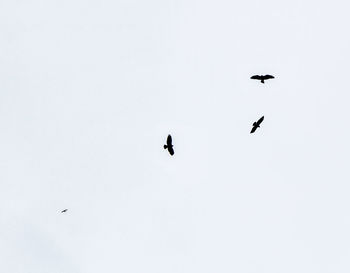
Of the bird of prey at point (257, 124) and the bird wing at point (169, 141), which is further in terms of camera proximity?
the bird of prey at point (257, 124)

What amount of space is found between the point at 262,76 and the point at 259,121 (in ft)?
19.2

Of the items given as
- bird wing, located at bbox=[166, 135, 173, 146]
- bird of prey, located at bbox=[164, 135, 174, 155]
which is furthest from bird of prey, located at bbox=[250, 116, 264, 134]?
bird of prey, located at bbox=[164, 135, 174, 155]

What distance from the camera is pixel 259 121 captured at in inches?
2721

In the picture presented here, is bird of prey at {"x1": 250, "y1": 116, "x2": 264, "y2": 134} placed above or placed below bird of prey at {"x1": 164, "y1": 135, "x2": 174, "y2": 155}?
→ above

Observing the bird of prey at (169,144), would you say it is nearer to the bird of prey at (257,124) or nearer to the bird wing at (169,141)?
the bird wing at (169,141)

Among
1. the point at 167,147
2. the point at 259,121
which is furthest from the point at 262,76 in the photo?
the point at 167,147

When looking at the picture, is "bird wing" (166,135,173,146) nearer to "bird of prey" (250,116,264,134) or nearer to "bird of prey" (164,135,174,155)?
"bird of prey" (164,135,174,155)

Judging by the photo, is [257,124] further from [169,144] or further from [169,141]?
[169,144]

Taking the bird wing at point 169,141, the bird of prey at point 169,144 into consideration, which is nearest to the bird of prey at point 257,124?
the bird wing at point 169,141

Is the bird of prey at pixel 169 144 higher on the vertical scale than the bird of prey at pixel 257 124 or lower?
lower

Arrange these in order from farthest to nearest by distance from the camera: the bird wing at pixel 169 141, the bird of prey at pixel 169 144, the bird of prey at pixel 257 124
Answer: the bird of prey at pixel 257 124 → the bird wing at pixel 169 141 → the bird of prey at pixel 169 144

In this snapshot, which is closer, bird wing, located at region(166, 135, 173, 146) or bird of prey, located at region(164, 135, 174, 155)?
bird of prey, located at region(164, 135, 174, 155)

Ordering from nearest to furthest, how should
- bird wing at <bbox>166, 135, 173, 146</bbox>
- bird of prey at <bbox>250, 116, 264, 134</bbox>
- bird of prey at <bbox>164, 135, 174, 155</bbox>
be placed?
1. bird of prey at <bbox>164, 135, 174, 155</bbox>
2. bird wing at <bbox>166, 135, 173, 146</bbox>
3. bird of prey at <bbox>250, 116, 264, 134</bbox>

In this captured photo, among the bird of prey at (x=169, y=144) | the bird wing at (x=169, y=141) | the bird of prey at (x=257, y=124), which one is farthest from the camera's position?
the bird of prey at (x=257, y=124)
